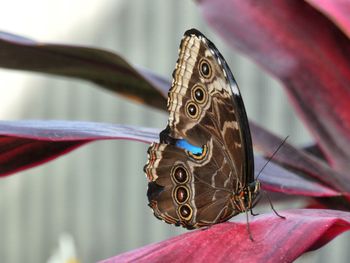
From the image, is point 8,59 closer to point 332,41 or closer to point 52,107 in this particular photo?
point 332,41

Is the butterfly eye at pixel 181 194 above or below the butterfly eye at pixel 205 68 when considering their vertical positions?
below

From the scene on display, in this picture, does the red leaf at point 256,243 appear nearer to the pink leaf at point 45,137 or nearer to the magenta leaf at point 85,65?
the pink leaf at point 45,137

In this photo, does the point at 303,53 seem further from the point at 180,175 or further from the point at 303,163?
the point at 180,175

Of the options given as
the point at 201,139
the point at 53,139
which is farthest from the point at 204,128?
the point at 53,139

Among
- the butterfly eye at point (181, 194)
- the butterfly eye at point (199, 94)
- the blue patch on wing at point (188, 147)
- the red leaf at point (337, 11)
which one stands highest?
the red leaf at point (337, 11)

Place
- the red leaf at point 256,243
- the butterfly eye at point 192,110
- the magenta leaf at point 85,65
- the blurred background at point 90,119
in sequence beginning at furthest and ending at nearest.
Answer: the blurred background at point 90,119 < the magenta leaf at point 85,65 < the butterfly eye at point 192,110 < the red leaf at point 256,243

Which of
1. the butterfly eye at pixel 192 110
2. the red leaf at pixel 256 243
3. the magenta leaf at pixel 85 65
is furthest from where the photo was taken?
the magenta leaf at pixel 85 65

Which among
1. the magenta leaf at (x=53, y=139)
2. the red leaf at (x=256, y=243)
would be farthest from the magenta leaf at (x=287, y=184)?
the red leaf at (x=256, y=243)
